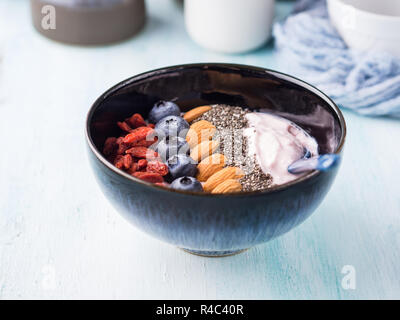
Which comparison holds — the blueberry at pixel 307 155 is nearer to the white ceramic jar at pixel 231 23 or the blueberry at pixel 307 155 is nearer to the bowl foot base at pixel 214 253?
the bowl foot base at pixel 214 253

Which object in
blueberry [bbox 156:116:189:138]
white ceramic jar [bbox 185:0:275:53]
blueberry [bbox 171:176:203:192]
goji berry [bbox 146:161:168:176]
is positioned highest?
blueberry [bbox 171:176:203:192]

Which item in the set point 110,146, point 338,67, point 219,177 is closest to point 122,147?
point 110,146

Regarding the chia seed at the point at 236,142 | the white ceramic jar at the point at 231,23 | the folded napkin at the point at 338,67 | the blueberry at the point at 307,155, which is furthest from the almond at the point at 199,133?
the white ceramic jar at the point at 231,23

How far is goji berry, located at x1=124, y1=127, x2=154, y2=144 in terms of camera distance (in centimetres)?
64

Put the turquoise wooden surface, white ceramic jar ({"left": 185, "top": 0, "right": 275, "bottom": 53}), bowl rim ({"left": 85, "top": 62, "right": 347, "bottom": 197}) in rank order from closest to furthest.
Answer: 1. bowl rim ({"left": 85, "top": 62, "right": 347, "bottom": 197})
2. the turquoise wooden surface
3. white ceramic jar ({"left": 185, "top": 0, "right": 275, "bottom": 53})

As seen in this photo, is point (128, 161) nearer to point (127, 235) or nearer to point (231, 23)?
point (127, 235)

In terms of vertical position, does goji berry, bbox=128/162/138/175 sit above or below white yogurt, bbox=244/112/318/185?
below

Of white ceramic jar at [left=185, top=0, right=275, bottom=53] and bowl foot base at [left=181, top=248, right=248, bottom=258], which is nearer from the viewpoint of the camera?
bowl foot base at [left=181, top=248, right=248, bottom=258]

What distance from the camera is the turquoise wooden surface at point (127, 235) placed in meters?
0.62

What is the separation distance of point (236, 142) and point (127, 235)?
0.56 ft

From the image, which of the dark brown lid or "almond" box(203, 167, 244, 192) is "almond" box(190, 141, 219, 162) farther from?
the dark brown lid

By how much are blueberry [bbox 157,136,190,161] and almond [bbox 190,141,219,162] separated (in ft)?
0.04

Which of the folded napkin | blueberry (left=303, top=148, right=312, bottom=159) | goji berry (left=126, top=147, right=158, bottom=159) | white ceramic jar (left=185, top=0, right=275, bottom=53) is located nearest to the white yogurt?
blueberry (left=303, top=148, right=312, bottom=159)

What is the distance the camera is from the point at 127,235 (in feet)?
2.24
